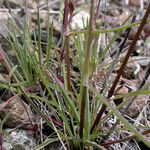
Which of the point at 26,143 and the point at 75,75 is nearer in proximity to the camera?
the point at 26,143

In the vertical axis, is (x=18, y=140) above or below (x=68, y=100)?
below

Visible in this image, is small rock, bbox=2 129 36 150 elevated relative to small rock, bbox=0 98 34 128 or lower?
lower

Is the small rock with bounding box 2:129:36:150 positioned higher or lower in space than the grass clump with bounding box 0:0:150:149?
lower

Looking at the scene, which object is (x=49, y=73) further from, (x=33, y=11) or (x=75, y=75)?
(x=33, y=11)

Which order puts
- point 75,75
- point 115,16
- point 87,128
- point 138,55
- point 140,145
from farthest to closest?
point 115,16
point 138,55
point 75,75
point 140,145
point 87,128

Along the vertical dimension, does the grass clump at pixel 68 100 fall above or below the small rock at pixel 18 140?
above

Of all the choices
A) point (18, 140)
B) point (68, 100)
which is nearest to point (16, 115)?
point (18, 140)

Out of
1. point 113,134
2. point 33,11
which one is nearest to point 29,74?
point 113,134

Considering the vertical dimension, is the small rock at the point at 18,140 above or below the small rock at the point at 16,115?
below

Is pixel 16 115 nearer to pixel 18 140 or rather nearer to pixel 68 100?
pixel 18 140

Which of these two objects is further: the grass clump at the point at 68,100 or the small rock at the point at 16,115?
the small rock at the point at 16,115

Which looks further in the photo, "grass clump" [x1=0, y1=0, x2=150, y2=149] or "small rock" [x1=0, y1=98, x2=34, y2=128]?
"small rock" [x1=0, y1=98, x2=34, y2=128]
